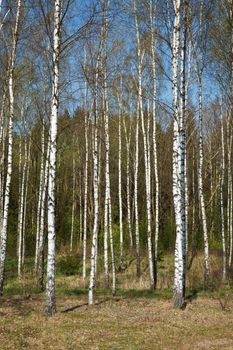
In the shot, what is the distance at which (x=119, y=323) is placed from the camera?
807 centimetres

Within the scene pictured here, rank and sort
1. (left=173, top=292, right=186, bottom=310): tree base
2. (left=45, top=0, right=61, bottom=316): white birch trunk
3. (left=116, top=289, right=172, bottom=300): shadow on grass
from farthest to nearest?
(left=116, top=289, right=172, bottom=300): shadow on grass
(left=173, top=292, right=186, bottom=310): tree base
(left=45, top=0, right=61, bottom=316): white birch trunk

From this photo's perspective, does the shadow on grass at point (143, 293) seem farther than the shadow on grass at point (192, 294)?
Yes

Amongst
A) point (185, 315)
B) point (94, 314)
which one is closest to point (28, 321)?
point (94, 314)

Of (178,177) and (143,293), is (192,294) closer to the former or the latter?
(143,293)

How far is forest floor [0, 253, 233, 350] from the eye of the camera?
6578 millimetres

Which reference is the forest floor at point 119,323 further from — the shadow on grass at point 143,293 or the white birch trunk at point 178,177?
the white birch trunk at point 178,177

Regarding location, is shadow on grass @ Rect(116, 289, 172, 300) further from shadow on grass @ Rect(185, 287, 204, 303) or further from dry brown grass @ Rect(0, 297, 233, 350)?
dry brown grass @ Rect(0, 297, 233, 350)

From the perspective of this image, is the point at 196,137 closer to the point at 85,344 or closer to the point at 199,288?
the point at 199,288

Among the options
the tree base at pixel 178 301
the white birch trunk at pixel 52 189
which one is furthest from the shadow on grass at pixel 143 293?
the white birch trunk at pixel 52 189

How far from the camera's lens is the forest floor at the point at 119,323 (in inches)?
259

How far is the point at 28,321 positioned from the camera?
7.88 meters

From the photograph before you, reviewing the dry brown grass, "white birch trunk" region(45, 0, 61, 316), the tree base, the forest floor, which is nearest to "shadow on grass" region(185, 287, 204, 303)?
the forest floor

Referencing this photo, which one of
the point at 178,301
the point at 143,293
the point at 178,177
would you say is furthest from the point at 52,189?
the point at 143,293

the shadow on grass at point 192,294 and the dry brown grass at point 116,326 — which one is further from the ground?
the dry brown grass at point 116,326
